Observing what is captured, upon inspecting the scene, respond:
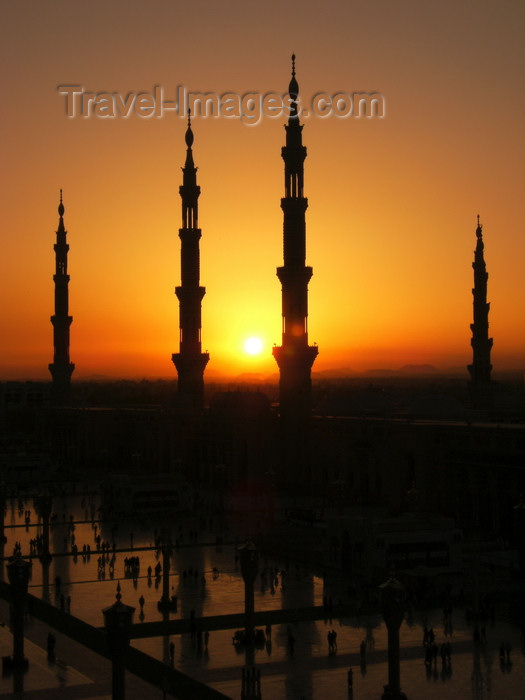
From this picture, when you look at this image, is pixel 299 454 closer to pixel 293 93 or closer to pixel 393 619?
pixel 293 93

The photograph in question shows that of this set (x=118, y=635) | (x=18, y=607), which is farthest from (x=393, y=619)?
(x=18, y=607)

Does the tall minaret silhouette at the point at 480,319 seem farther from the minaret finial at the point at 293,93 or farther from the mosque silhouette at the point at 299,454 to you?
the minaret finial at the point at 293,93

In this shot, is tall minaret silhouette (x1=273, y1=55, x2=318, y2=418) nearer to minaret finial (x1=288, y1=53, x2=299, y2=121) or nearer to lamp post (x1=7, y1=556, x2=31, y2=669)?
minaret finial (x1=288, y1=53, x2=299, y2=121)

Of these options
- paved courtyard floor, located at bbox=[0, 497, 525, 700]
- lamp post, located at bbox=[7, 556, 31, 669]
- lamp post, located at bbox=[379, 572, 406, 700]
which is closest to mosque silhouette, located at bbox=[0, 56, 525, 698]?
paved courtyard floor, located at bbox=[0, 497, 525, 700]

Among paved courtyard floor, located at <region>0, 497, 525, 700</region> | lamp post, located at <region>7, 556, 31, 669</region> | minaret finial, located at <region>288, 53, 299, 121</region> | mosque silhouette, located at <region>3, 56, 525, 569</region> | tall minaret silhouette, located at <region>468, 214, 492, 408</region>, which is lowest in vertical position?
paved courtyard floor, located at <region>0, 497, 525, 700</region>

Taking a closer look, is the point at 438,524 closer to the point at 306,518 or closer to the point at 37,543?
the point at 306,518

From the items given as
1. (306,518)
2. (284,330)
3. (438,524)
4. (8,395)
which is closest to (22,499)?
(284,330)

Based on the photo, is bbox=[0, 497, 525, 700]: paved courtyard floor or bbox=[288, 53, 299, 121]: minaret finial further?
bbox=[288, 53, 299, 121]: minaret finial
